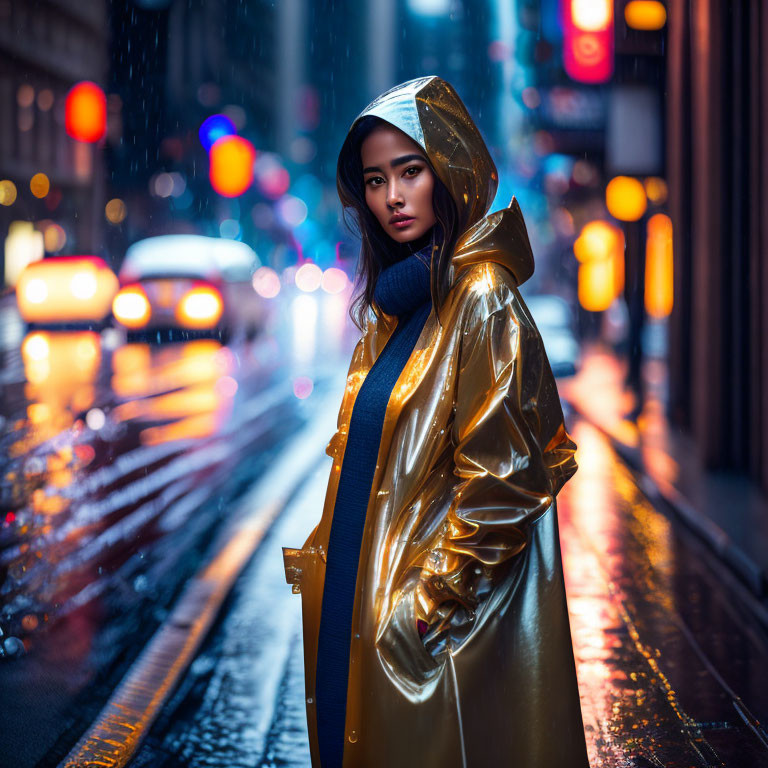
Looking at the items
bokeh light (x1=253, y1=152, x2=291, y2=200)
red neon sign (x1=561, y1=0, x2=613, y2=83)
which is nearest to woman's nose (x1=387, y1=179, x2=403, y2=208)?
red neon sign (x1=561, y1=0, x2=613, y2=83)

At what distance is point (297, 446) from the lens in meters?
10.7

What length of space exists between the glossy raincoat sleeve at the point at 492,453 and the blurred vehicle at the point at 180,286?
1797cm

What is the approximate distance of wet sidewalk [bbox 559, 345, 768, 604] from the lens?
260 inches

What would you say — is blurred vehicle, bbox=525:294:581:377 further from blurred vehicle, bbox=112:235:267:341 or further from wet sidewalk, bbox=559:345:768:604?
blurred vehicle, bbox=112:235:267:341

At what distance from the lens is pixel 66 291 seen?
70.0 feet

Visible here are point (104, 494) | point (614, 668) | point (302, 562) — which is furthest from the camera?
point (104, 494)

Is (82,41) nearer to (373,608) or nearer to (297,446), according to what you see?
(297,446)

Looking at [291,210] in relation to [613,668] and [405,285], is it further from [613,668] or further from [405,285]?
[405,285]

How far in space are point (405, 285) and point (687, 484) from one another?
286 inches

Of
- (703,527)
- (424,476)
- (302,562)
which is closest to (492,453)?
(424,476)

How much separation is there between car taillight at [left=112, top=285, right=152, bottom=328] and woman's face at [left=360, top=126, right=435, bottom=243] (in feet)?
58.6

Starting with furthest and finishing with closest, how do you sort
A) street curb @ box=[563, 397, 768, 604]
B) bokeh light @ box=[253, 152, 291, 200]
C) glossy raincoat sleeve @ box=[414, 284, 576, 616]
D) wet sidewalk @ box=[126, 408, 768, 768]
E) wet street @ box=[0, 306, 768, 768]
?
bokeh light @ box=[253, 152, 291, 200] → street curb @ box=[563, 397, 768, 604] → wet street @ box=[0, 306, 768, 768] → wet sidewalk @ box=[126, 408, 768, 768] → glossy raincoat sleeve @ box=[414, 284, 576, 616]

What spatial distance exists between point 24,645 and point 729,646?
3.40 metres

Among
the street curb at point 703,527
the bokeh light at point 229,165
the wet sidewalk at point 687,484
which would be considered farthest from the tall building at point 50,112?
the street curb at point 703,527
